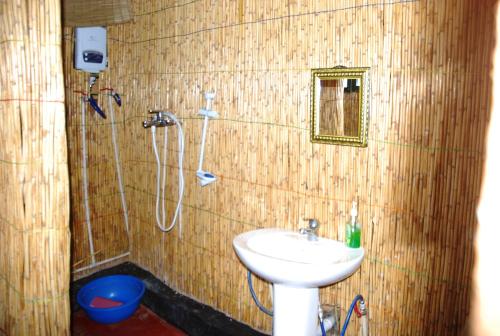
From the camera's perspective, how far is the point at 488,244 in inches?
16.9

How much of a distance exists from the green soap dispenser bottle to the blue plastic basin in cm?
162

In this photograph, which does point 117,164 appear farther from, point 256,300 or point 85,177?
point 256,300

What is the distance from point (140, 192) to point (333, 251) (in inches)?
73.0

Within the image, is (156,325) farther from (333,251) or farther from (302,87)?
(302,87)

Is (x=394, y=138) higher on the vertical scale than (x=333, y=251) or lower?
higher

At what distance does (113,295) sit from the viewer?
3039mm

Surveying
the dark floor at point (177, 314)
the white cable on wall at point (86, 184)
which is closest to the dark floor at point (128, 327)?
the dark floor at point (177, 314)

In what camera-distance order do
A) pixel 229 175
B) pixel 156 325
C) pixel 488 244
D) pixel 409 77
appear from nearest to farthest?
1. pixel 488 244
2. pixel 409 77
3. pixel 229 175
4. pixel 156 325

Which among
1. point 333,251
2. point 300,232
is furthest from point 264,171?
point 333,251

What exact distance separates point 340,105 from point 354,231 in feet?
2.08

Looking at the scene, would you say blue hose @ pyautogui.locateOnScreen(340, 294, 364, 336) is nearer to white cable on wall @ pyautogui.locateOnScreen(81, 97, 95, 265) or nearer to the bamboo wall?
the bamboo wall

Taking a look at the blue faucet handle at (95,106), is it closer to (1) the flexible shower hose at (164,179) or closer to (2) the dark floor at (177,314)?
(1) the flexible shower hose at (164,179)

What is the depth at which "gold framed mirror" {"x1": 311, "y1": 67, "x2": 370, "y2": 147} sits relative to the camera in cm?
192

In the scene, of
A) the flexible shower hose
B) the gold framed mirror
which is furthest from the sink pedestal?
the flexible shower hose
